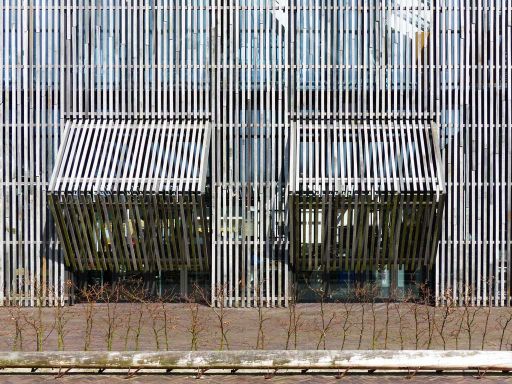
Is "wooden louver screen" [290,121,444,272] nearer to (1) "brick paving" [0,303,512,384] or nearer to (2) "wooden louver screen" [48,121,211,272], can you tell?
(1) "brick paving" [0,303,512,384]

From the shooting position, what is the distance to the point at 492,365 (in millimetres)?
11172

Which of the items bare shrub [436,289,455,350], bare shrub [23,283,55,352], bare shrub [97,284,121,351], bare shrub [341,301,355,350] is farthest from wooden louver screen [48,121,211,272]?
bare shrub [436,289,455,350]

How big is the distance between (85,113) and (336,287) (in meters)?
9.77

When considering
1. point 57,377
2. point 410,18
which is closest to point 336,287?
point 410,18

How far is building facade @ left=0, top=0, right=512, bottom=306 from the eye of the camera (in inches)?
803

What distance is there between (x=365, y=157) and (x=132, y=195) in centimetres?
713

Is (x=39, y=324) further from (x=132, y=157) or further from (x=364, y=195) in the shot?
(x=364, y=195)

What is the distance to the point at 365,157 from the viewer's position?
65.4 feet

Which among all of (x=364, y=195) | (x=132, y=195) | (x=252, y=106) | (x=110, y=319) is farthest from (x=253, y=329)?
(x=252, y=106)

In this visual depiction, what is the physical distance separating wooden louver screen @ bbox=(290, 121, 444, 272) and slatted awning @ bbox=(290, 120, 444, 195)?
30 mm

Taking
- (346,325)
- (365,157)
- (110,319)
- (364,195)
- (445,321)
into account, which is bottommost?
(346,325)

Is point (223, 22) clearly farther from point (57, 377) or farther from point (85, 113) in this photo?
point (57, 377)

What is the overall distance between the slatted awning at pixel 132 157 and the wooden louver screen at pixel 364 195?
3103 mm

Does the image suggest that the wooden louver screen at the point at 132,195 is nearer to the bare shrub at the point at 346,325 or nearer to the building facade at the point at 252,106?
the building facade at the point at 252,106
